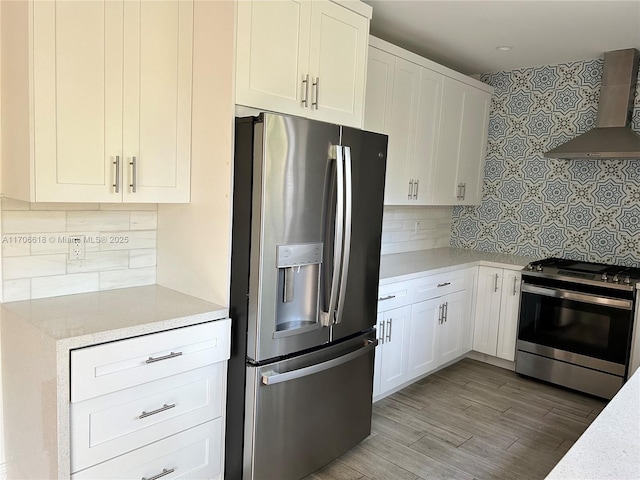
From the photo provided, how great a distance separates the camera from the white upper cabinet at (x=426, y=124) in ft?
Result: 10.4

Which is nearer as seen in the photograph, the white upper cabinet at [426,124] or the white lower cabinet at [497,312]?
the white upper cabinet at [426,124]

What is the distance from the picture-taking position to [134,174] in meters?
2.07

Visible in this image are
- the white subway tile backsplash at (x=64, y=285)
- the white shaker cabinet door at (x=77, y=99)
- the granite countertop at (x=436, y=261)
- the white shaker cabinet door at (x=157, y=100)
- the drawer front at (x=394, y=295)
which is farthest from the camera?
the granite countertop at (x=436, y=261)

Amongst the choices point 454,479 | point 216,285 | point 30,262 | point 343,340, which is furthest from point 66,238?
point 454,479

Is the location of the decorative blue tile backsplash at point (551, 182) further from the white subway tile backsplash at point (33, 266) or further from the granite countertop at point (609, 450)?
the white subway tile backsplash at point (33, 266)

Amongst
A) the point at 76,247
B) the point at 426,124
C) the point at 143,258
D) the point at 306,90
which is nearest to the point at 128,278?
the point at 143,258

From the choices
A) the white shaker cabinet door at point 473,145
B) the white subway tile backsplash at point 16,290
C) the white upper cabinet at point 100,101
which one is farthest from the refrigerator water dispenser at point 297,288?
the white shaker cabinet door at point 473,145

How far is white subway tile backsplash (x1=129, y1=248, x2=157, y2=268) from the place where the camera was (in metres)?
2.45

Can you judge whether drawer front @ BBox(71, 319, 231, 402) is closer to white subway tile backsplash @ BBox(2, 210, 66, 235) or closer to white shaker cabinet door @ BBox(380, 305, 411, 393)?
white subway tile backsplash @ BBox(2, 210, 66, 235)

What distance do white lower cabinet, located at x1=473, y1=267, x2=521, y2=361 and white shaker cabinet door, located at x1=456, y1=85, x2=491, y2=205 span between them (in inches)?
28.4

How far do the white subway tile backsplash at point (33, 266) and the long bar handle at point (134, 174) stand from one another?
50 cm

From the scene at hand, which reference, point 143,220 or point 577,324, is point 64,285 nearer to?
point 143,220

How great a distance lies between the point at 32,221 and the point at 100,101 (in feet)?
2.07

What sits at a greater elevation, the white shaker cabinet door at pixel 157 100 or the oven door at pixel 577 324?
the white shaker cabinet door at pixel 157 100
